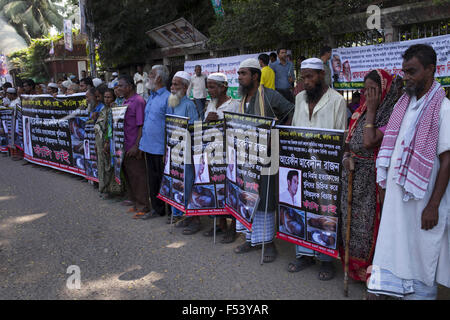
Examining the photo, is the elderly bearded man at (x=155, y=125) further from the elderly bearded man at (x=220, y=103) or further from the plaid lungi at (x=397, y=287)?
the plaid lungi at (x=397, y=287)

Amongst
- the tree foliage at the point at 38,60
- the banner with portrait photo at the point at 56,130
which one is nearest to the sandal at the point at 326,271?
the banner with portrait photo at the point at 56,130

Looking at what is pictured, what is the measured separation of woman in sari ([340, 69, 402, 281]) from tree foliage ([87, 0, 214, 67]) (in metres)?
13.7

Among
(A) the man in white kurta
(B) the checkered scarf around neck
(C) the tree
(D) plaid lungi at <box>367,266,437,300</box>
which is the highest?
(C) the tree

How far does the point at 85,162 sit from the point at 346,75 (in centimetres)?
578

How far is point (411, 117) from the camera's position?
10.0 feet

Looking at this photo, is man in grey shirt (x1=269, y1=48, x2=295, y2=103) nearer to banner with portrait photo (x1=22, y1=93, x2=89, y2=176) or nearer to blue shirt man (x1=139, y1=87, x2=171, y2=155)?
banner with portrait photo (x1=22, y1=93, x2=89, y2=176)

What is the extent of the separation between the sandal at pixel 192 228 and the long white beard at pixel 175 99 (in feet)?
5.34

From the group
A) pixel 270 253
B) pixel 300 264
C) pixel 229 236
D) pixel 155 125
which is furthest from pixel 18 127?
pixel 300 264

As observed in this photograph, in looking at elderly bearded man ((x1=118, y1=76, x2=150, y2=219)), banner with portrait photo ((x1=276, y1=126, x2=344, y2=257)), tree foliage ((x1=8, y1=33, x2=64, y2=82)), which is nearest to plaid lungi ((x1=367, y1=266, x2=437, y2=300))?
banner with portrait photo ((x1=276, y1=126, x2=344, y2=257))

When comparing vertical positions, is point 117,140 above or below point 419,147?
below

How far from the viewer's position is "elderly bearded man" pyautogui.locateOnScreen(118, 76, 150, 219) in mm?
6141

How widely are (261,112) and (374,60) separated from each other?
493 centimetres

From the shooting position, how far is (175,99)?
5527mm

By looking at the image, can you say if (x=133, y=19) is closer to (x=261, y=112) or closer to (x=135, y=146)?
(x=135, y=146)
